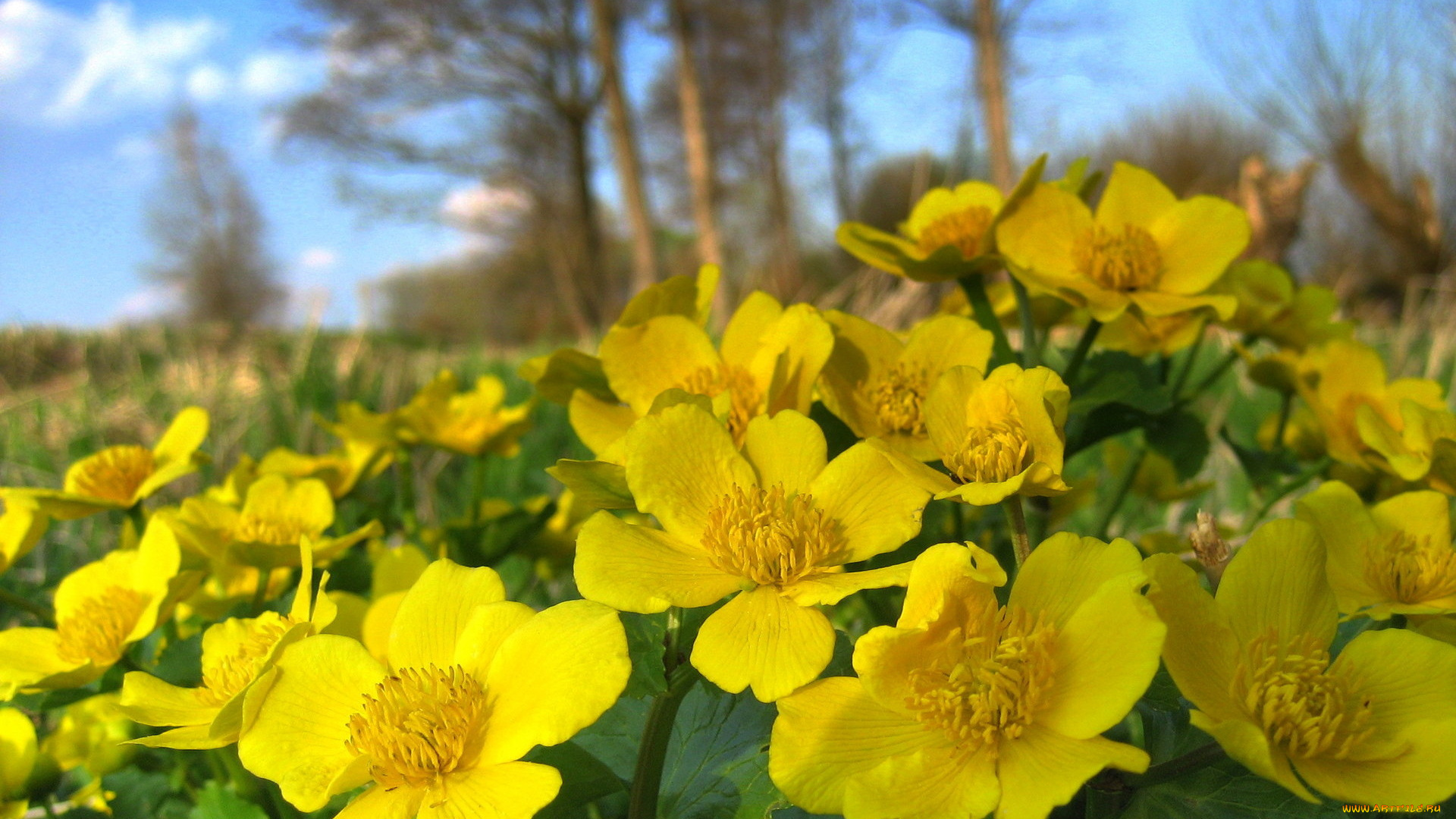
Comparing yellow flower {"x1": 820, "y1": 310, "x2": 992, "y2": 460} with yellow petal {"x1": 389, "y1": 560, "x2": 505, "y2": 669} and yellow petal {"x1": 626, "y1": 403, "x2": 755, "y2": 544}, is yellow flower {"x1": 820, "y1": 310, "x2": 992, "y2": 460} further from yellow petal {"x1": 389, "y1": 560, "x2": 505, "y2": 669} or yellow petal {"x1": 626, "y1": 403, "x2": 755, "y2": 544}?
yellow petal {"x1": 389, "y1": 560, "x2": 505, "y2": 669}

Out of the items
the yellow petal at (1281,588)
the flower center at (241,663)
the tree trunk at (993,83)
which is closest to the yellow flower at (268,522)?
the flower center at (241,663)

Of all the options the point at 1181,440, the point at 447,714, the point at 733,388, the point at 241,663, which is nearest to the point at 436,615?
the point at 447,714

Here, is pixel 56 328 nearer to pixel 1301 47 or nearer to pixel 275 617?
pixel 275 617

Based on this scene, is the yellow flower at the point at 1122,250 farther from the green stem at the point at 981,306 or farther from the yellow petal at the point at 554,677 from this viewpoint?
the yellow petal at the point at 554,677

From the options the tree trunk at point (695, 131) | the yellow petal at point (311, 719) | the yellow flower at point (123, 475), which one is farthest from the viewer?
the tree trunk at point (695, 131)

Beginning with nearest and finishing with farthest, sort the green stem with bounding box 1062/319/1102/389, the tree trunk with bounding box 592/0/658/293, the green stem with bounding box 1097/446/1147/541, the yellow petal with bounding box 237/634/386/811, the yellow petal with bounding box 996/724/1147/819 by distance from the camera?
the yellow petal with bounding box 996/724/1147/819, the yellow petal with bounding box 237/634/386/811, the green stem with bounding box 1062/319/1102/389, the green stem with bounding box 1097/446/1147/541, the tree trunk with bounding box 592/0/658/293

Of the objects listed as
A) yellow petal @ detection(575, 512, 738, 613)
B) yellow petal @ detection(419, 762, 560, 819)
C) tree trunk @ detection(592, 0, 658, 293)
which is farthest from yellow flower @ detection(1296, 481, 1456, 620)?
tree trunk @ detection(592, 0, 658, 293)

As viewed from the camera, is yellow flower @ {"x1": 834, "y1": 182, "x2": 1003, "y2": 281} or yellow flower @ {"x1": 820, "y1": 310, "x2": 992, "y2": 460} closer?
yellow flower @ {"x1": 820, "y1": 310, "x2": 992, "y2": 460}
